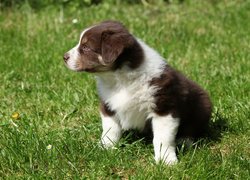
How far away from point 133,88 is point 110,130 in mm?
487

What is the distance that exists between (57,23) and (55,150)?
4.94 meters

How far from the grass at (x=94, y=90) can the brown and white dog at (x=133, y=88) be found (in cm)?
18

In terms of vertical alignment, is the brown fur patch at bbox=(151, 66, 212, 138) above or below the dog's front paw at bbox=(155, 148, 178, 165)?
above

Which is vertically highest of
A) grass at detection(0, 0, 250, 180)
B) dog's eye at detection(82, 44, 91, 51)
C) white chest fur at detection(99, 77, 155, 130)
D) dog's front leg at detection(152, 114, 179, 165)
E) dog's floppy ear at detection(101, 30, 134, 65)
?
dog's floppy ear at detection(101, 30, 134, 65)

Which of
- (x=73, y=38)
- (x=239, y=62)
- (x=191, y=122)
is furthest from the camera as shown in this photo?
(x=73, y=38)

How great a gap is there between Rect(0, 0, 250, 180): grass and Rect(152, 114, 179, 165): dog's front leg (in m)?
0.11

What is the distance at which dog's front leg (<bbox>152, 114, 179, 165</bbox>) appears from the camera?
5039 mm

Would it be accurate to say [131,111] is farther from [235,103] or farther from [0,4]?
[0,4]

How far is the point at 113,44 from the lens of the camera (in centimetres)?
503

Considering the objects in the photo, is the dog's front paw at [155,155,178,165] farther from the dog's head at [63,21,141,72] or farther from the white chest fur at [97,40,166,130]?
the dog's head at [63,21,141,72]

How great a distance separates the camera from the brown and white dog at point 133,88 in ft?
16.6

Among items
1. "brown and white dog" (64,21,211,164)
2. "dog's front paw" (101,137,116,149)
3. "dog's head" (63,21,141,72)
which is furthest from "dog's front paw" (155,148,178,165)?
"dog's head" (63,21,141,72)

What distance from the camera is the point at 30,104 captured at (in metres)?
6.72

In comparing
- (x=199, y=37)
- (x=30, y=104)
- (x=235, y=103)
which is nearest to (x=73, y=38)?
(x=199, y=37)
